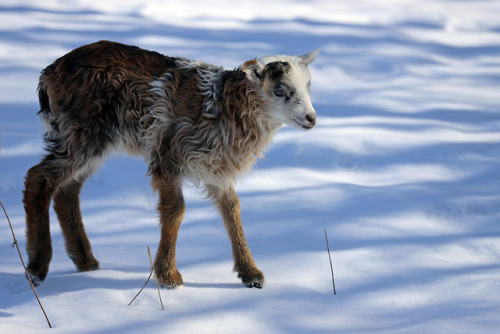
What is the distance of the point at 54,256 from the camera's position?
4.90 metres

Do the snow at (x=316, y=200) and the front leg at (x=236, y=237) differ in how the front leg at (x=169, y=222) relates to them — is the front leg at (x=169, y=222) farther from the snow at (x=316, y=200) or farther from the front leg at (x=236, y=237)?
the front leg at (x=236, y=237)

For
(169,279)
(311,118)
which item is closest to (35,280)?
(169,279)

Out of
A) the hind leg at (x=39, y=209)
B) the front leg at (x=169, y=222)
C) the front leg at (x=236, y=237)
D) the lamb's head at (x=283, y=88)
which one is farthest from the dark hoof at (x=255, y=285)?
the hind leg at (x=39, y=209)

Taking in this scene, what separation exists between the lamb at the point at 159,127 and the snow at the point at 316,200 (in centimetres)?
45

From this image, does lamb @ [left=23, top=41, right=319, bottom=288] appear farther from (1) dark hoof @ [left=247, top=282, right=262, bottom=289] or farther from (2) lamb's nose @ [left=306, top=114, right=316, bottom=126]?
(2) lamb's nose @ [left=306, top=114, right=316, bottom=126]

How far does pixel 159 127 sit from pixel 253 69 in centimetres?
77

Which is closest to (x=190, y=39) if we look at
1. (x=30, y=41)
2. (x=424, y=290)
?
(x=30, y=41)

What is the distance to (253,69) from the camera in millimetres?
4047

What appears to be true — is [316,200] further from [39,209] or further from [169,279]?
[39,209]

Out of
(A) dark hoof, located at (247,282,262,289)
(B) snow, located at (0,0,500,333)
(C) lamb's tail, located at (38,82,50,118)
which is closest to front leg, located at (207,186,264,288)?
(A) dark hoof, located at (247,282,262,289)

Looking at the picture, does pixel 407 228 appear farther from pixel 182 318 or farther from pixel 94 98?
pixel 94 98

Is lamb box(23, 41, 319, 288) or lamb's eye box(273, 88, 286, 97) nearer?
lamb's eye box(273, 88, 286, 97)

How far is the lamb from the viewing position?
4215 millimetres

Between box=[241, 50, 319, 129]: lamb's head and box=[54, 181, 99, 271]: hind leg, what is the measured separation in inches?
66.3
